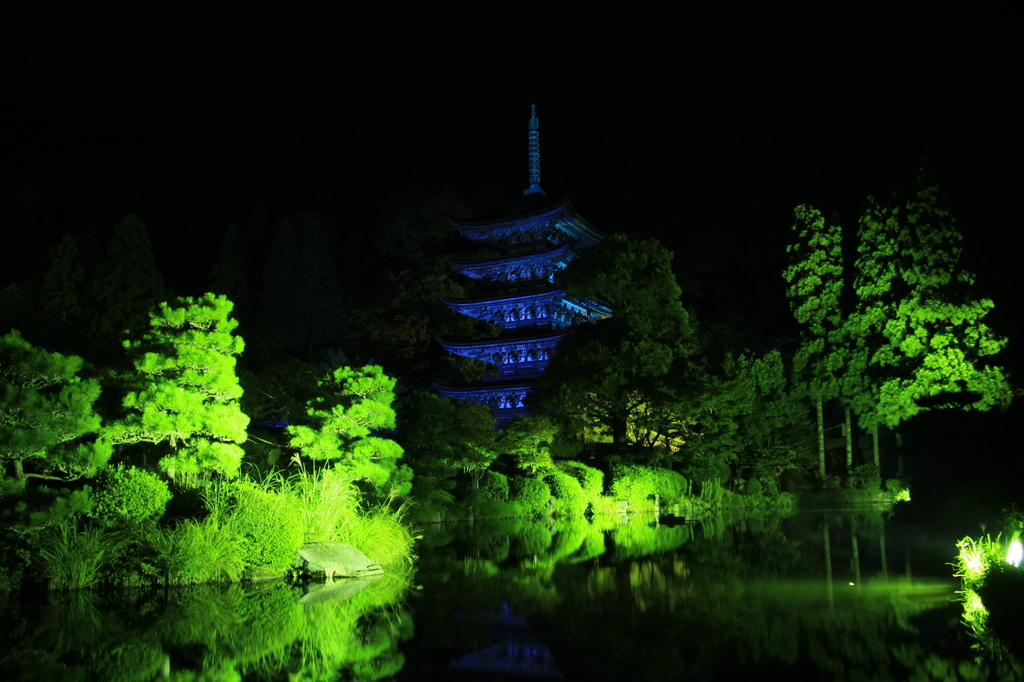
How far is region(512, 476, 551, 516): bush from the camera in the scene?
915 inches

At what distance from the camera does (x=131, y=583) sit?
1031cm

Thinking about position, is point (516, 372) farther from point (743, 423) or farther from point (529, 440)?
point (529, 440)

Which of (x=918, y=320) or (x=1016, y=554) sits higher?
(x=918, y=320)

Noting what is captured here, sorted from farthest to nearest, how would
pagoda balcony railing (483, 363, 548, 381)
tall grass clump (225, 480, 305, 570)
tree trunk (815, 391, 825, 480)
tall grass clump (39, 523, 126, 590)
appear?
pagoda balcony railing (483, 363, 548, 381) < tree trunk (815, 391, 825, 480) < tall grass clump (225, 480, 305, 570) < tall grass clump (39, 523, 126, 590)

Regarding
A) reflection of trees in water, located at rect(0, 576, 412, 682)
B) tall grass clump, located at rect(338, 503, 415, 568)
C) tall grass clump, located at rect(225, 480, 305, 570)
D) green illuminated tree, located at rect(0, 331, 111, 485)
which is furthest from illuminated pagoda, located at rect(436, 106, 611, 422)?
reflection of trees in water, located at rect(0, 576, 412, 682)

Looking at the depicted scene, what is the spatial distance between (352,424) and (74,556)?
677cm

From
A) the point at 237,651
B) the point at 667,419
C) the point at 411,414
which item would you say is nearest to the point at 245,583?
the point at 237,651

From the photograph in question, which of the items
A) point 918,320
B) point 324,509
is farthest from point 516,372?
point 324,509

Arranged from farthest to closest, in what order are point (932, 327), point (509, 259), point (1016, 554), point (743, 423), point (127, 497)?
point (509, 259)
point (743, 423)
point (932, 327)
point (127, 497)
point (1016, 554)

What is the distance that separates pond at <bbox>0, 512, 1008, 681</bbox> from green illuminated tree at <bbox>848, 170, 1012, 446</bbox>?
490 inches

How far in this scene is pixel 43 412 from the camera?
10477 mm

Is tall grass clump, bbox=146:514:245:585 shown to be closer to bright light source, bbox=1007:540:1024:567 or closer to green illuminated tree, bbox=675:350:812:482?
bright light source, bbox=1007:540:1024:567

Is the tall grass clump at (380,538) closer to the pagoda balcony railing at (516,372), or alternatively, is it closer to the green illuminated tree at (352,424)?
the green illuminated tree at (352,424)

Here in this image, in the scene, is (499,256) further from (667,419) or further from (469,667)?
(469,667)
